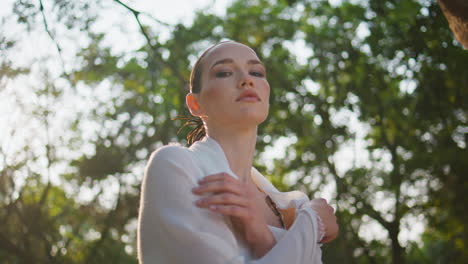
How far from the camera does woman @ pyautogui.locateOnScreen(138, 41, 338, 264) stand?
186 cm

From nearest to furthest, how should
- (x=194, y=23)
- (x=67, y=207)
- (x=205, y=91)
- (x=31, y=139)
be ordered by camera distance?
(x=205, y=91), (x=31, y=139), (x=194, y=23), (x=67, y=207)

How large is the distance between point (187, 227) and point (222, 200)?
189 mm

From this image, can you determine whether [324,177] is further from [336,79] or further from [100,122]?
[100,122]

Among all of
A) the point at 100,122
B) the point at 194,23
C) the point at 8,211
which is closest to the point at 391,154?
the point at 194,23

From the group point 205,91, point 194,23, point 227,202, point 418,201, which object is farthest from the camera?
point 194,23

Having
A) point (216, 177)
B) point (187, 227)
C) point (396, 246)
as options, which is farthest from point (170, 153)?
point (396, 246)

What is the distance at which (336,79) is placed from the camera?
11.4 metres

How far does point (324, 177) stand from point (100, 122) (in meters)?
6.41

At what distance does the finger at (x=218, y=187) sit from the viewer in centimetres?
192

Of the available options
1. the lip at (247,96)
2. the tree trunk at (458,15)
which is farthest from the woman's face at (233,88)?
the tree trunk at (458,15)

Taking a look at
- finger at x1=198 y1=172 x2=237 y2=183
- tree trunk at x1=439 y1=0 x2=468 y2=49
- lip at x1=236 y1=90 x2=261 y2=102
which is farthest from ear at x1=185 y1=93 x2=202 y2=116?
tree trunk at x1=439 y1=0 x2=468 y2=49

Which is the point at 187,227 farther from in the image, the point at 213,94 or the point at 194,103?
the point at 194,103

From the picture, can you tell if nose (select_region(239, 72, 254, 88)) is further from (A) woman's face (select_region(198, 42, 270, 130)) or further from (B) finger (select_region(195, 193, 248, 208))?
(B) finger (select_region(195, 193, 248, 208))

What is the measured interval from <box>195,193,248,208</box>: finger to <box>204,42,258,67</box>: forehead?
85cm
